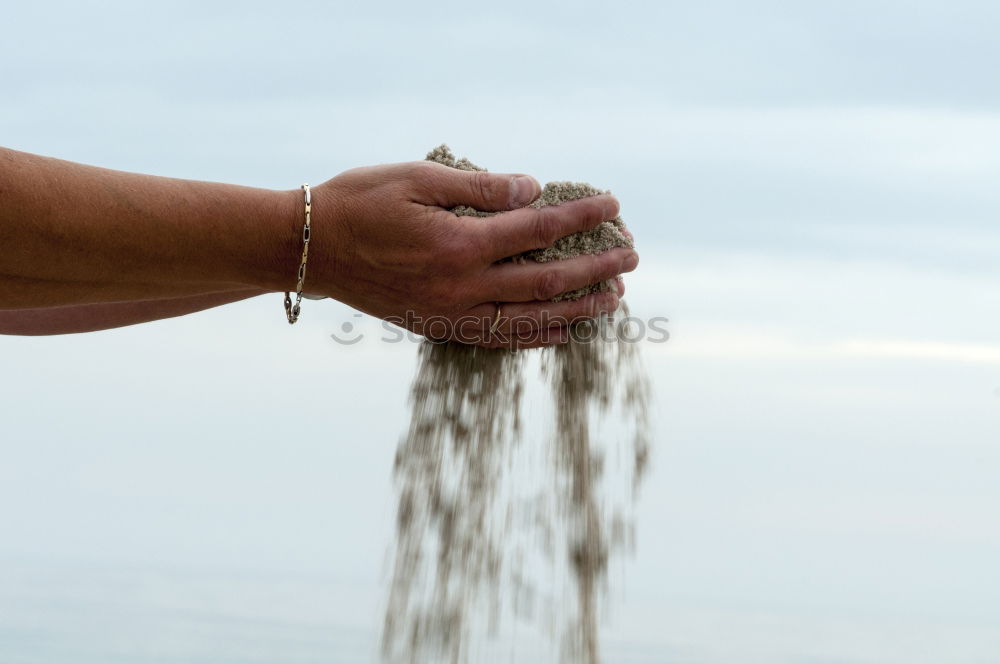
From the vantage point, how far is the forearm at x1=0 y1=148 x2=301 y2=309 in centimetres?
215

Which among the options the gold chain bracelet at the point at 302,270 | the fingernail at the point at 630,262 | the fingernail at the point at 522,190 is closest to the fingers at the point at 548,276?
the fingernail at the point at 630,262

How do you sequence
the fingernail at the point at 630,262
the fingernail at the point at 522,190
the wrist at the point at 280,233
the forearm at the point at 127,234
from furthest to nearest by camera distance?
the fingernail at the point at 630,262 → the fingernail at the point at 522,190 → the wrist at the point at 280,233 → the forearm at the point at 127,234

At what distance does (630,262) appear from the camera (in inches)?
100

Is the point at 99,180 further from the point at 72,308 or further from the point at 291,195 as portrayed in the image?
the point at 72,308

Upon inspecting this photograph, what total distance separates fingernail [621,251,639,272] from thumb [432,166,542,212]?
0.25 metres

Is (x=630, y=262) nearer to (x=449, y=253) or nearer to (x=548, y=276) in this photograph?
(x=548, y=276)

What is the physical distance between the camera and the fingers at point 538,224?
237 cm

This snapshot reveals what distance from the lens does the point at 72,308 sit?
2.86m

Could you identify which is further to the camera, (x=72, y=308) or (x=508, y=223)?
(x=72, y=308)

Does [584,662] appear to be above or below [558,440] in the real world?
below

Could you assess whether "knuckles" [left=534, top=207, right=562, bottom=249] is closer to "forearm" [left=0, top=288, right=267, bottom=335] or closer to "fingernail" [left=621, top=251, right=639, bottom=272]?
"fingernail" [left=621, top=251, right=639, bottom=272]

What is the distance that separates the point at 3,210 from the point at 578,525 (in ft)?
4.56

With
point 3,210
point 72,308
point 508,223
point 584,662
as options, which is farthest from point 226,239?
point 584,662

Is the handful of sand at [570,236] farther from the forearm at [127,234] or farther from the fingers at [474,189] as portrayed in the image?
the forearm at [127,234]
